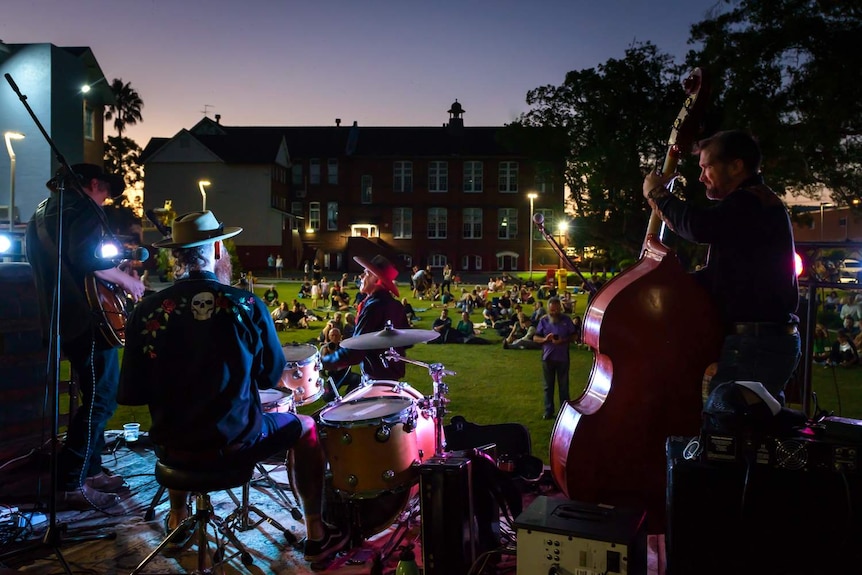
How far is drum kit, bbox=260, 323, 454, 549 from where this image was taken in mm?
4281

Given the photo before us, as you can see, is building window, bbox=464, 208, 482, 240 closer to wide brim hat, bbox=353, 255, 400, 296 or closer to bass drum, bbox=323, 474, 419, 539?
wide brim hat, bbox=353, 255, 400, 296

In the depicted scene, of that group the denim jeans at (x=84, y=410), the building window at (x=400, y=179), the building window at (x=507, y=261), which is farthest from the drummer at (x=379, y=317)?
the building window at (x=400, y=179)

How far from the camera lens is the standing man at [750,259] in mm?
3283

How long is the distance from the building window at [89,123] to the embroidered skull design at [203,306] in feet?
101

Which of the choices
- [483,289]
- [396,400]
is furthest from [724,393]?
[483,289]

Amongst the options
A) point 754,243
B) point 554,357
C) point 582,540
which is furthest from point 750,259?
point 554,357

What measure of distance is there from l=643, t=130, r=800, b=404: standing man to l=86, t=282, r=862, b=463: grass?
3.93 metres

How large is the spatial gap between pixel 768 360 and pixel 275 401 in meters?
3.20

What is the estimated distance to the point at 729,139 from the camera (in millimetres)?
3387

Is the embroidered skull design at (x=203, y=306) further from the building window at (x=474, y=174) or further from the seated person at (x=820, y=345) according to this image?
the building window at (x=474, y=174)

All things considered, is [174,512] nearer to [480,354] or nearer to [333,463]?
[333,463]

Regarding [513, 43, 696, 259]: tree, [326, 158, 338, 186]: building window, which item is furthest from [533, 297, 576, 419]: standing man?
[326, 158, 338, 186]: building window

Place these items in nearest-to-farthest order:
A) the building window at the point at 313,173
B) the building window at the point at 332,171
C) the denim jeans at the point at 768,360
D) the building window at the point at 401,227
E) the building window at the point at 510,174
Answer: the denim jeans at the point at 768,360
the building window at the point at 510,174
the building window at the point at 401,227
the building window at the point at 332,171
the building window at the point at 313,173

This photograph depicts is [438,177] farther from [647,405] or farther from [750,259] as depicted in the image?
[750,259]
